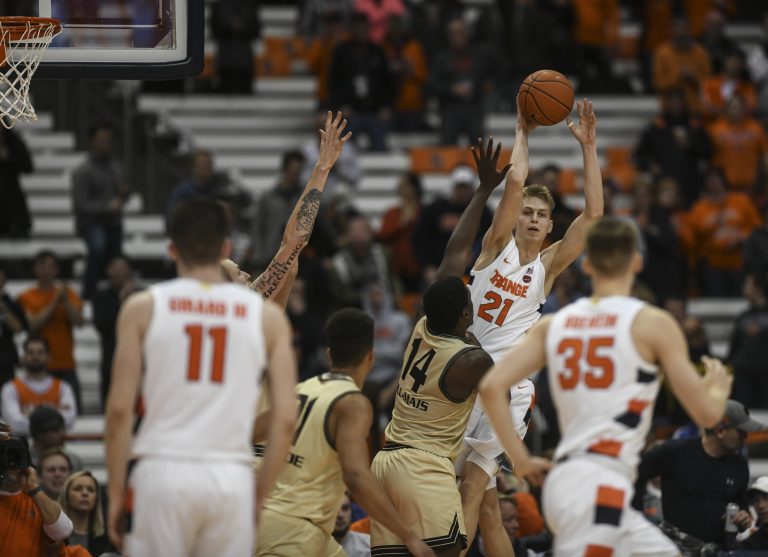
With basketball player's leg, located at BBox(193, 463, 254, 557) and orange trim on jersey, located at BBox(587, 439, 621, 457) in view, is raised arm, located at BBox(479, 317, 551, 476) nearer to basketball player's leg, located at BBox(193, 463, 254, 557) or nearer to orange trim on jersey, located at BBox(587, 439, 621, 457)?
orange trim on jersey, located at BBox(587, 439, 621, 457)

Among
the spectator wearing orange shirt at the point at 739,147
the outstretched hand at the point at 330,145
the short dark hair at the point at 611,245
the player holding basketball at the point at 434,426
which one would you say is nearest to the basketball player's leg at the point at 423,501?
the player holding basketball at the point at 434,426

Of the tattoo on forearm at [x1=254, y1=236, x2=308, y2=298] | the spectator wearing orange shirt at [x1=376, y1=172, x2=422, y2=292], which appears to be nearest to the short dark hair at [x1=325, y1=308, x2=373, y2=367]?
the tattoo on forearm at [x1=254, y1=236, x2=308, y2=298]

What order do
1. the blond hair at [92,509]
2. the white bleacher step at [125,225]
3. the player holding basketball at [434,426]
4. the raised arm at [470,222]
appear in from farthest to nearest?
the white bleacher step at [125,225] < the blond hair at [92,509] < the raised arm at [470,222] < the player holding basketball at [434,426]

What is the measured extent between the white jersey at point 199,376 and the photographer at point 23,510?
9.62 feet

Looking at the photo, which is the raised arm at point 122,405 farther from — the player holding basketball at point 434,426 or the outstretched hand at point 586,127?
the outstretched hand at point 586,127

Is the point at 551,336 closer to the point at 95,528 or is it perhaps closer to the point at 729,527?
the point at 729,527

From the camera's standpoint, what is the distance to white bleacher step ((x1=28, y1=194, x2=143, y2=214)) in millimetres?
18141

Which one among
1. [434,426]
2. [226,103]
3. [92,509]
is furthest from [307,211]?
[226,103]

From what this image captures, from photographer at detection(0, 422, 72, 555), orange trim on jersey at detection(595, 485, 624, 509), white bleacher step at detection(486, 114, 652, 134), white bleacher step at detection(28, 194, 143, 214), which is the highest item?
white bleacher step at detection(486, 114, 652, 134)

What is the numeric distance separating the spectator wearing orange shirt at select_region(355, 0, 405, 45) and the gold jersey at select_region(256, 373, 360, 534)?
1191 centimetres

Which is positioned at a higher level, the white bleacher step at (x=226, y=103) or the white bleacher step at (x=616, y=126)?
the white bleacher step at (x=226, y=103)

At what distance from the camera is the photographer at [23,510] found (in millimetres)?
9266

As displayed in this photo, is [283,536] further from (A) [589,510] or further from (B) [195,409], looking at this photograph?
(A) [589,510]

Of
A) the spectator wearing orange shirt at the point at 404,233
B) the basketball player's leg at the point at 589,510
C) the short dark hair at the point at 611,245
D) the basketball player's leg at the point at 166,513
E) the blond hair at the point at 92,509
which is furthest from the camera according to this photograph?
the spectator wearing orange shirt at the point at 404,233
